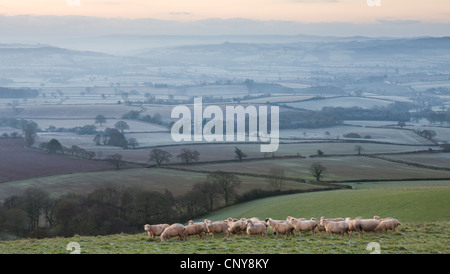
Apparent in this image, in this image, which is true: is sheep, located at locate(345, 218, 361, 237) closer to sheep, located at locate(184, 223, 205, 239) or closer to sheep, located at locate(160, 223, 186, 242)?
sheep, located at locate(184, 223, 205, 239)

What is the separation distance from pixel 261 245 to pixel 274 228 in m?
2.18

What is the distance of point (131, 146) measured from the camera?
236ft

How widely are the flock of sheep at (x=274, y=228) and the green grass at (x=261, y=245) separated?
204mm

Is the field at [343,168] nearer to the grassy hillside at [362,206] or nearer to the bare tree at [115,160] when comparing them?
the bare tree at [115,160]

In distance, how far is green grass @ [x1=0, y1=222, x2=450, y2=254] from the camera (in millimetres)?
12234

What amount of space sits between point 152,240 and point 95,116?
96.4 metres

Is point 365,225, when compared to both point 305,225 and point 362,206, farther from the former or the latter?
point 362,206

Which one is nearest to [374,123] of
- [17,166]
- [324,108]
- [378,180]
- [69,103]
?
[324,108]

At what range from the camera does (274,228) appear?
15.2 m

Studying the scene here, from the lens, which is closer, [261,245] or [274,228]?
[261,245]

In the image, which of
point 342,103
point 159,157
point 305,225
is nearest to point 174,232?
point 305,225

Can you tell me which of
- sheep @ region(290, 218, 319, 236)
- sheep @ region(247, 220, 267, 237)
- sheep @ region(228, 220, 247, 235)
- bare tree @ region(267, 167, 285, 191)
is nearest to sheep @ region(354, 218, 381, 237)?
sheep @ region(290, 218, 319, 236)

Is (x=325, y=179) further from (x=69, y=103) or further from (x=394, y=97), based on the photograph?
(x=394, y=97)

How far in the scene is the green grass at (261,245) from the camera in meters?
12.2
